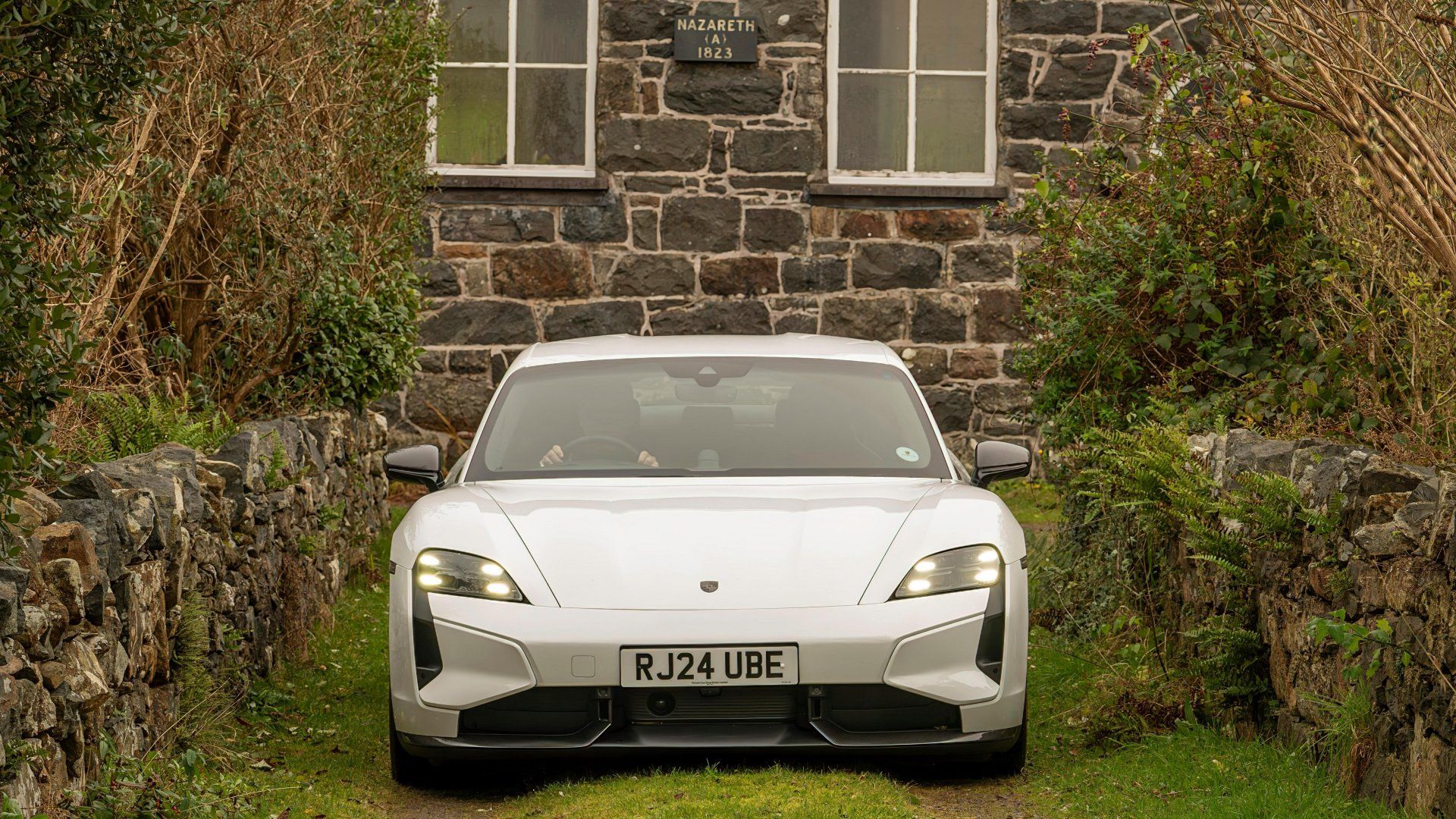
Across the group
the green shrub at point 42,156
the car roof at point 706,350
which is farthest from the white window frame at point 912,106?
the green shrub at point 42,156

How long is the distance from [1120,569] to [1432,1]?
9.21 feet

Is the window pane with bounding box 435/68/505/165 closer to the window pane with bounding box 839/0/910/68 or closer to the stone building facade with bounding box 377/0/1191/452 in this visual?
the stone building facade with bounding box 377/0/1191/452

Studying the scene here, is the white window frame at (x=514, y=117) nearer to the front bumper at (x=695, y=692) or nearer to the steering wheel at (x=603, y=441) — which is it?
the steering wheel at (x=603, y=441)

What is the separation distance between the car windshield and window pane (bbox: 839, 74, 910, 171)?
26.8ft

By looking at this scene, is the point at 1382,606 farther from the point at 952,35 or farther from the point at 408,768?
the point at 952,35

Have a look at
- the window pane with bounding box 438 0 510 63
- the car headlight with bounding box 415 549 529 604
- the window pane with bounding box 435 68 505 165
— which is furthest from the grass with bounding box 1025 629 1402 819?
the window pane with bounding box 438 0 510 63

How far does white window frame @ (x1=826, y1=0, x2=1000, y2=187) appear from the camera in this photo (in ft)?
48.6

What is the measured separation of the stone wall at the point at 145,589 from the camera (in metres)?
4.30

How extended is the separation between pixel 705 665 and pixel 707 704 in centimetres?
15

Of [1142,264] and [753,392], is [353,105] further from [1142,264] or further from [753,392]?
[1142,264]

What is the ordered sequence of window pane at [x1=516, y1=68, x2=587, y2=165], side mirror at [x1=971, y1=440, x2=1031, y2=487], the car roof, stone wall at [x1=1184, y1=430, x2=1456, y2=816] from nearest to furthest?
stone wall at [x1=1184, y1=430, x2=1456, y2=816] → side mirror at [x1=971, y1=440, x2=1031, y2=487] → the car roof → window pane at [x1=516, y1=68, x2=587, y2=165]

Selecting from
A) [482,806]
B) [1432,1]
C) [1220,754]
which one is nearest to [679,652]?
[482,806]

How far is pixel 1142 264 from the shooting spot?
8.01 meters

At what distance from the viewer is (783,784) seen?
17.8 feet
